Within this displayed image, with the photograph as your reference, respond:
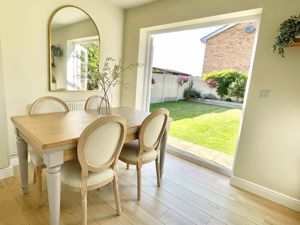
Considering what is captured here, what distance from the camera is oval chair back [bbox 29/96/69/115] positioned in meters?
2.03

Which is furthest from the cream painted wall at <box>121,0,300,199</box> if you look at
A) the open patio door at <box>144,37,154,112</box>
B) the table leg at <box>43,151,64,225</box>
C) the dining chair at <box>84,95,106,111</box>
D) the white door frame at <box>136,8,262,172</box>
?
the table leg at <box>43,151,64,225</box>

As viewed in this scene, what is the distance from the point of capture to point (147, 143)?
1.86 metres

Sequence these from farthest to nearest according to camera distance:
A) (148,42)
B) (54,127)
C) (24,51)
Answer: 1. (148,42)
2. (24,51)
3. (54,127)

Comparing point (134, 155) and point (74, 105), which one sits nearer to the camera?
point (134, 155)

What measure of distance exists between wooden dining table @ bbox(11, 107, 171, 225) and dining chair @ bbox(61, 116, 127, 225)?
97mm

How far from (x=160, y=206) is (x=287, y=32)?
2.03 m

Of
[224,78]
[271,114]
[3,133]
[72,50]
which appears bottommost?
[3,133]

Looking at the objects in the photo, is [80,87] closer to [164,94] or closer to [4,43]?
[4,43]

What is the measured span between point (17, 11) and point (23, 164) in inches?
69.3

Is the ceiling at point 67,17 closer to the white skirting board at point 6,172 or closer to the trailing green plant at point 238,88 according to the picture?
the white skirting board at point 6,172

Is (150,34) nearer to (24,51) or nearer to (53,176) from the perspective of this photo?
(24,51)

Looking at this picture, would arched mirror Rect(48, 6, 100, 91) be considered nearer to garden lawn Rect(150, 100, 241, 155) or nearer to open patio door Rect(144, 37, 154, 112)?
open patio door Rect(144, 37, 154, 112)

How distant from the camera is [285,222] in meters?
1.72

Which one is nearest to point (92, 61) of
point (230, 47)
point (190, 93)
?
point (190, 93)
